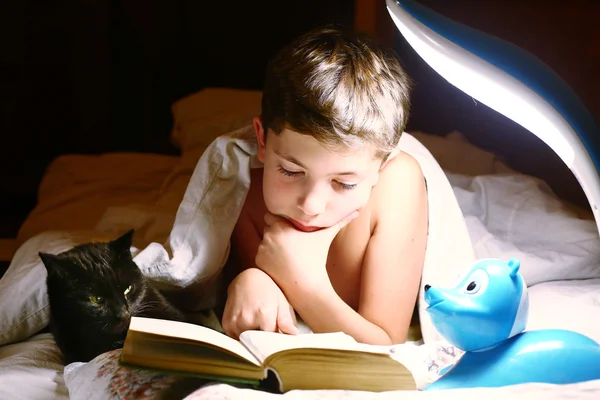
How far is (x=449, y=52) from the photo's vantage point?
2.11 feet

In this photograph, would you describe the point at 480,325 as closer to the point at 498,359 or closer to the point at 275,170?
Result: the point at 498,359

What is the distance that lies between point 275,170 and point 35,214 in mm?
803

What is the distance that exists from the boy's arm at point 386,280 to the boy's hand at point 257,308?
23mm

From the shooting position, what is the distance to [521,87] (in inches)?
24.7

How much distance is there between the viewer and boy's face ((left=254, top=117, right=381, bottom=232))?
0.79 m

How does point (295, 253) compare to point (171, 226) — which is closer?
point (295, 253)

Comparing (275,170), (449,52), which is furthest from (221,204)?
(449,52)

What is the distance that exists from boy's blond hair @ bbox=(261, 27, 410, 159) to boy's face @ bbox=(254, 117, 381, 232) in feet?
0.05

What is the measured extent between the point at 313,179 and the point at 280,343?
0.21 meters

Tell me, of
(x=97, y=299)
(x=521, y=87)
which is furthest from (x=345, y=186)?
(x=97, y=299)

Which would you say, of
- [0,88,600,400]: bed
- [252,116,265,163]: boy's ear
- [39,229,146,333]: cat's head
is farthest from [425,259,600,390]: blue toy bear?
[39,229,146,333]: cat's head

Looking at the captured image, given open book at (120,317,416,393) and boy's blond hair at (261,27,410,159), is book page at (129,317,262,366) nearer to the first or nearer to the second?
open book at (120,317,416,393)

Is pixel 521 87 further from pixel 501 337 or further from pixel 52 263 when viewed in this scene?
pixel 52 263

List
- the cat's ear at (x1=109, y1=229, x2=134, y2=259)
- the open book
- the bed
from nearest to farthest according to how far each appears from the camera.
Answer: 1. the open book
2. the bed
3. the cat's ear at (x1=109, y1=229, x2=134, y2=259)
